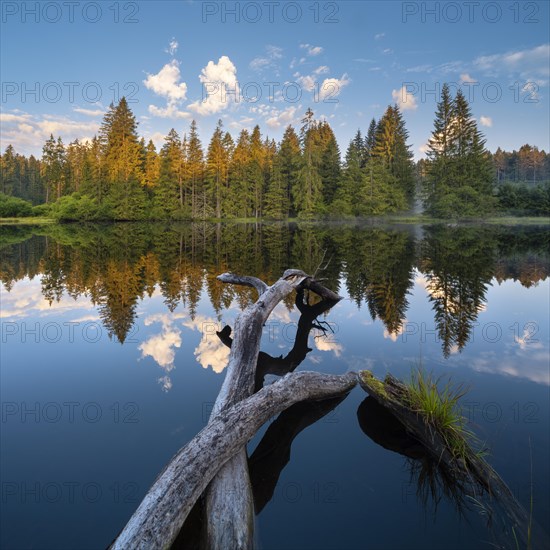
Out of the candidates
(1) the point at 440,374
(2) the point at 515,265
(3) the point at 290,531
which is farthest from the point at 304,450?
(2) the point at 515,265

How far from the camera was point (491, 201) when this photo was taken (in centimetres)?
4744

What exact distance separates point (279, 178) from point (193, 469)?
186ft

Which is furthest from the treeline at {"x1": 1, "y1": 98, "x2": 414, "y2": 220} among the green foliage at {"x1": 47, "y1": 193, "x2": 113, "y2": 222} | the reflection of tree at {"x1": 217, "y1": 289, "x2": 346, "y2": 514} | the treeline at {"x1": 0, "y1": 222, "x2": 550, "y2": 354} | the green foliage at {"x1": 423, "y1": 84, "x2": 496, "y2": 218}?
the reflection of tree at {"x1": 217, "y1": 289, "x2": 346, "y2": 514}

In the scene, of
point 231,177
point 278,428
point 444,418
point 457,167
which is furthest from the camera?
point 231,177

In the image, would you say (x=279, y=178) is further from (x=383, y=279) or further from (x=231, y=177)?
(x=383, y=279)

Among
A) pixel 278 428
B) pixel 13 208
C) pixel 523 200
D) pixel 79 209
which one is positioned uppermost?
pixel 523 200

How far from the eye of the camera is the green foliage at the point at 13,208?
53.6m

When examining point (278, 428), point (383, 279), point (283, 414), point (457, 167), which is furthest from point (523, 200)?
point (278, 428)

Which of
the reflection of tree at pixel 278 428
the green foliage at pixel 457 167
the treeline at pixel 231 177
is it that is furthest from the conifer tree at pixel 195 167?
the reflection of tree at pixel 278 428

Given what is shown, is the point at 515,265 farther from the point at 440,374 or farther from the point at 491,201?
the point at 491,201

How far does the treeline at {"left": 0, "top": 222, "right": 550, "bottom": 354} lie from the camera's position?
32.7 ft

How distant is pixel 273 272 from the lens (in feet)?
48.3

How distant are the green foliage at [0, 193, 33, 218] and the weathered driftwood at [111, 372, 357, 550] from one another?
210 ft

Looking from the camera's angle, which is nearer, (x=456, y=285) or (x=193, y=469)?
(x=193, y=469)
